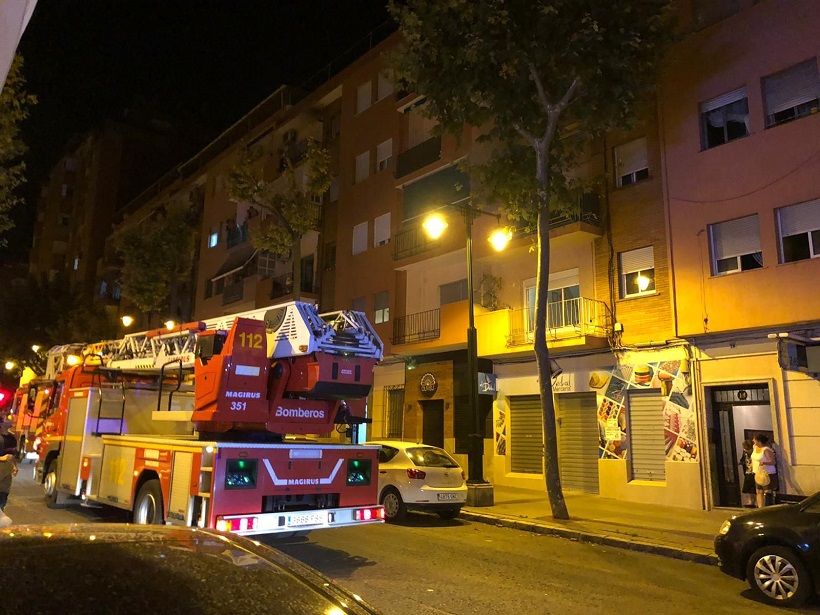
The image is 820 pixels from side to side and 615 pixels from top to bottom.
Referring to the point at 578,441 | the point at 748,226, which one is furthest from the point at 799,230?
the point at 578,441

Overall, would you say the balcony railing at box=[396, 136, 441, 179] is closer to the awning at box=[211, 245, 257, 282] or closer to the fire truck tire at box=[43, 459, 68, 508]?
the awning at box=[211, 245, 257, 282]

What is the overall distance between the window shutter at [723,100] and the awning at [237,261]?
21340 mm

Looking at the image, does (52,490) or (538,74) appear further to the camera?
(538,74)

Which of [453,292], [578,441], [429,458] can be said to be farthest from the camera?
[453,292]

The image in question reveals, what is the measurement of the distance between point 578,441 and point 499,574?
1076cm

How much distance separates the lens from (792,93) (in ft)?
47.7

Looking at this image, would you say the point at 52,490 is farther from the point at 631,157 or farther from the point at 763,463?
the point at 631,157

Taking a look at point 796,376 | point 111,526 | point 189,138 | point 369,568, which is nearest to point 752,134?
point 796,376

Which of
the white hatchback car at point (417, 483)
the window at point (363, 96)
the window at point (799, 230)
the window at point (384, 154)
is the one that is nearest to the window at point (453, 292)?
the window at point (384, 154)

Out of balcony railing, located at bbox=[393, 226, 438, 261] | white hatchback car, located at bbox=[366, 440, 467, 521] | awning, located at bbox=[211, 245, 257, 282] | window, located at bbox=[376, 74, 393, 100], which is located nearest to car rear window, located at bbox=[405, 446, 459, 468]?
white hatchback car, located at bbox=[366, 440, 467, 521]

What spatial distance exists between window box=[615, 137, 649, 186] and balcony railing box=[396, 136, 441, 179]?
7.24 meters

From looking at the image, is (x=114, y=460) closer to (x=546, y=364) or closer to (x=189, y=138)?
(x=546, y=364)

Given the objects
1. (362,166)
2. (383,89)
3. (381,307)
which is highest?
(383,89)

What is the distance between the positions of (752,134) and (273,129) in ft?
77.2
